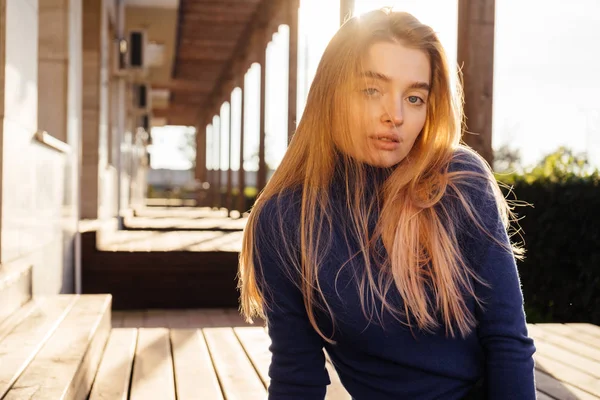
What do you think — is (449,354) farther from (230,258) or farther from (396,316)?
(230,258)

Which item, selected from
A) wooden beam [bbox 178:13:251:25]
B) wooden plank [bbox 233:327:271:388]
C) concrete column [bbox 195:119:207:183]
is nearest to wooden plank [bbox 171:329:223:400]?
wooden plank [bbox 233:327:271:388]

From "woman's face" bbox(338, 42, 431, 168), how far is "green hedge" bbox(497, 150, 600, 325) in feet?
9.35

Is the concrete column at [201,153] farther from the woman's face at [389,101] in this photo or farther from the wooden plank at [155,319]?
the woman's face at [389,101]

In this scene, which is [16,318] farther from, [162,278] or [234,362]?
[162,278]

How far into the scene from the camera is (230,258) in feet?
18.5

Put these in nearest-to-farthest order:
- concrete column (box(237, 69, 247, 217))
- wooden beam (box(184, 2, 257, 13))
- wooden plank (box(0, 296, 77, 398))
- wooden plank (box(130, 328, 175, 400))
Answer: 1. wooden plank (box(0, 296, 77, 398))
2. wooden plank (box(130, 328, 175, 400))
3. wooden beam (box(184, 2, 257, 13))
4. concrete column (box(237, 69, 247, 217))

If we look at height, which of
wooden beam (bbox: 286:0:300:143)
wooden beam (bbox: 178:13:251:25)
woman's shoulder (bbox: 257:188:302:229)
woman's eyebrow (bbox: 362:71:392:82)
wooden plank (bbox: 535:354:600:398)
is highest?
wooden beam (bbox: 178:13:251:25)

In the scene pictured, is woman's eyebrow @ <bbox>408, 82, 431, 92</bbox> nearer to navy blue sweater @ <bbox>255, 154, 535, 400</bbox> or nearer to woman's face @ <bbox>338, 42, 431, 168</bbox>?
woman's face @ <bbox>338, 42, 431, 168</bbox>

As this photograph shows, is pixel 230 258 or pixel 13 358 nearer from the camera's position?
pixel 13 358

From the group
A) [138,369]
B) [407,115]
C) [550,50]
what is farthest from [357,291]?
[550,50]

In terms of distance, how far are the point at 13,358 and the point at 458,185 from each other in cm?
140

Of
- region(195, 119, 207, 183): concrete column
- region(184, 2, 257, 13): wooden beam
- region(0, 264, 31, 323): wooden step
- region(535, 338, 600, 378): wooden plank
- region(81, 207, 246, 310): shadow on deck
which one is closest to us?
region(535, 338, 600, 378): wooden plank

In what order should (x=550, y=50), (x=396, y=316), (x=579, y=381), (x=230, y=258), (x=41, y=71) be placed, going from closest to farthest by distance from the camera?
(x=396, y=316)
(x=579, y=381)
(x=41, y=71)
(x=230, y=258)
(x=550, y=50)

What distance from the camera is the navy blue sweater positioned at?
135cm
